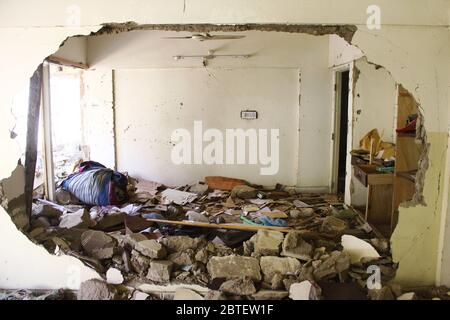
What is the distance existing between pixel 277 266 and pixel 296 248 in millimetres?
261

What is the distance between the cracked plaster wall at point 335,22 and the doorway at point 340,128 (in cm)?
327

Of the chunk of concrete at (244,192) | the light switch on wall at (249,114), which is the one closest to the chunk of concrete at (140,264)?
the chunk of concrete at (244,192)

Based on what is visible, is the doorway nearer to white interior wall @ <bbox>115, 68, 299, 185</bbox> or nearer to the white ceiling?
the white ceiling

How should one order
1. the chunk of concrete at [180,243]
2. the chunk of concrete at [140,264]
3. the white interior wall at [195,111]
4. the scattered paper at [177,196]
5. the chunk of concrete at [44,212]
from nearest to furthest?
the chunk of concrete at [140,264], the chunk of concrete at [180,243], the chunk of concrete at [44,212], the scattered paper at [177,196], the white interior wall at [195,111]

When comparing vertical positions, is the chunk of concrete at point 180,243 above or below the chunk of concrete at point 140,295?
above

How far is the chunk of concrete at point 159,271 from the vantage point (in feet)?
10.2

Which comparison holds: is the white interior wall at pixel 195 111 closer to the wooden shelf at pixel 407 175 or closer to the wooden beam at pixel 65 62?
the wooden beam at pixel 65 62

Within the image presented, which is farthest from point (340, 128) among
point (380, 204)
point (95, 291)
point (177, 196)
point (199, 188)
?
point (95, 291)

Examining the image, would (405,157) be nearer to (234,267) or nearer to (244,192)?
(234,267)

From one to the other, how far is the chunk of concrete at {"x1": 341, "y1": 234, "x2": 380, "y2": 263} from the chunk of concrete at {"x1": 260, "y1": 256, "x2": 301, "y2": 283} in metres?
0.60

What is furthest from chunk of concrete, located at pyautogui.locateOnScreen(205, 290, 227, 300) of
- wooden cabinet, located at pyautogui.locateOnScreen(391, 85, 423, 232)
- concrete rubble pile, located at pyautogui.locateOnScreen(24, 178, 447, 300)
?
wooden cabinet, located at pyautogui.locateOnScreen(391, 85, 423, 232)

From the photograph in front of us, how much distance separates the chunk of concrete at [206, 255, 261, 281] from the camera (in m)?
3.13

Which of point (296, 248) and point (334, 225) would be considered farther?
point (334, 225)

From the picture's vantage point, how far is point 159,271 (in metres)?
3.13
